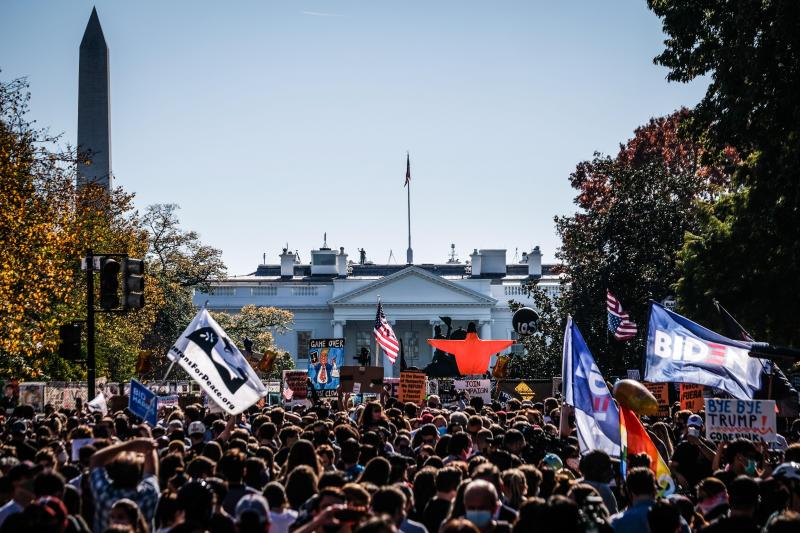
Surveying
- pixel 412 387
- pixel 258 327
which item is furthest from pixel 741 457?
pixel 258 327

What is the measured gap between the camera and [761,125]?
68.2ft

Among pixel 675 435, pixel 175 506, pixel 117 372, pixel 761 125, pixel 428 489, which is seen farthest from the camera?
pixel 117 372

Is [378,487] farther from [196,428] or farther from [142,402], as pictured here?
[142,402]

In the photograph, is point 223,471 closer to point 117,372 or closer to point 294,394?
point 294,394

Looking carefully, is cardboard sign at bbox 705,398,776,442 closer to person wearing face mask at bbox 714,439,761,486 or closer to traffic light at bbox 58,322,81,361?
person wearing face mask at bbox 714,439,761,486

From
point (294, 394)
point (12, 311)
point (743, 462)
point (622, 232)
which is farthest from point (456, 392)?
point (622, 232)

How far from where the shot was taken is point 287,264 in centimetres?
10069

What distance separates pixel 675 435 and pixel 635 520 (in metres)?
8.32

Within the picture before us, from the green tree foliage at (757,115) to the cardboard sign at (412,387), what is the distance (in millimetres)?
7448

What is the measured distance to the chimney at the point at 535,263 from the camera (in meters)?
103

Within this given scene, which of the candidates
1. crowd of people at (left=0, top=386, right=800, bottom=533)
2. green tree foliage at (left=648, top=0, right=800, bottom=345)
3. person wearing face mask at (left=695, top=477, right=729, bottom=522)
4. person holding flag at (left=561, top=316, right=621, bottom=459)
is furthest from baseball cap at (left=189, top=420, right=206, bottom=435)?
green tree foliage at (left=648, top=0, right=800, bottom=345)

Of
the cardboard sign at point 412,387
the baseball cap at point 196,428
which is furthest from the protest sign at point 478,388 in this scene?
the baseball cap at point 196,428

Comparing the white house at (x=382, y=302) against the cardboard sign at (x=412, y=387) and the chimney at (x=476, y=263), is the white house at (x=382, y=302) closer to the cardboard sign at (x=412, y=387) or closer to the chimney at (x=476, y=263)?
the chimney at (x=476, y=263)

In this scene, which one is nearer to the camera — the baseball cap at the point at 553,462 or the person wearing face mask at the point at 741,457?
the person wearing face mask at the point at 741,457
